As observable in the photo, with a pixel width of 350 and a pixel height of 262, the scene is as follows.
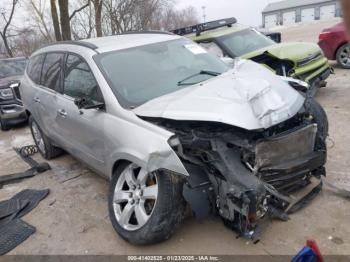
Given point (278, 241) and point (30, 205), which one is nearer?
point (278, 241)

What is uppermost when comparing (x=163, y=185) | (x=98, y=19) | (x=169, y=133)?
(x=98, y=19)

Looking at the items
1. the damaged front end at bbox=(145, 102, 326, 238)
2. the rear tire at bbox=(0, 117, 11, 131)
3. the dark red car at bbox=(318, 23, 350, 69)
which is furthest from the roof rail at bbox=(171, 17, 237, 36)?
the damaged front end at bbox=(145, 102, 326, 238)

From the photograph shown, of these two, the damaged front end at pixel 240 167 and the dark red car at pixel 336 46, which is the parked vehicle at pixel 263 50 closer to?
the dark red car at pixel 336 46

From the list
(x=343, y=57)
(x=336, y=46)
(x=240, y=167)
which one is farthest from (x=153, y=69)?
(x=343, y=57)

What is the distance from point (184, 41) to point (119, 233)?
2.57m

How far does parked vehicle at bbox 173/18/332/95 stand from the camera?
674 cm

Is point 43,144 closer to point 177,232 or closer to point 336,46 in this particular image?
point 177,232

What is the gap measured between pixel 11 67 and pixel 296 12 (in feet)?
230

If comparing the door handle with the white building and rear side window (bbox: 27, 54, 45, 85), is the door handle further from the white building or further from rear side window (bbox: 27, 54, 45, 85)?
the white building

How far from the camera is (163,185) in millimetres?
3117

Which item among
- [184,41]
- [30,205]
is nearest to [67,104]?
[30,205]

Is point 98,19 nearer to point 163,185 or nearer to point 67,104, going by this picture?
point 67,104

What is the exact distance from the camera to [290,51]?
22.9 ft

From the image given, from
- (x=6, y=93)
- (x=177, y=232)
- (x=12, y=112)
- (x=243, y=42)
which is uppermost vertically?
(x=243, y=42)
